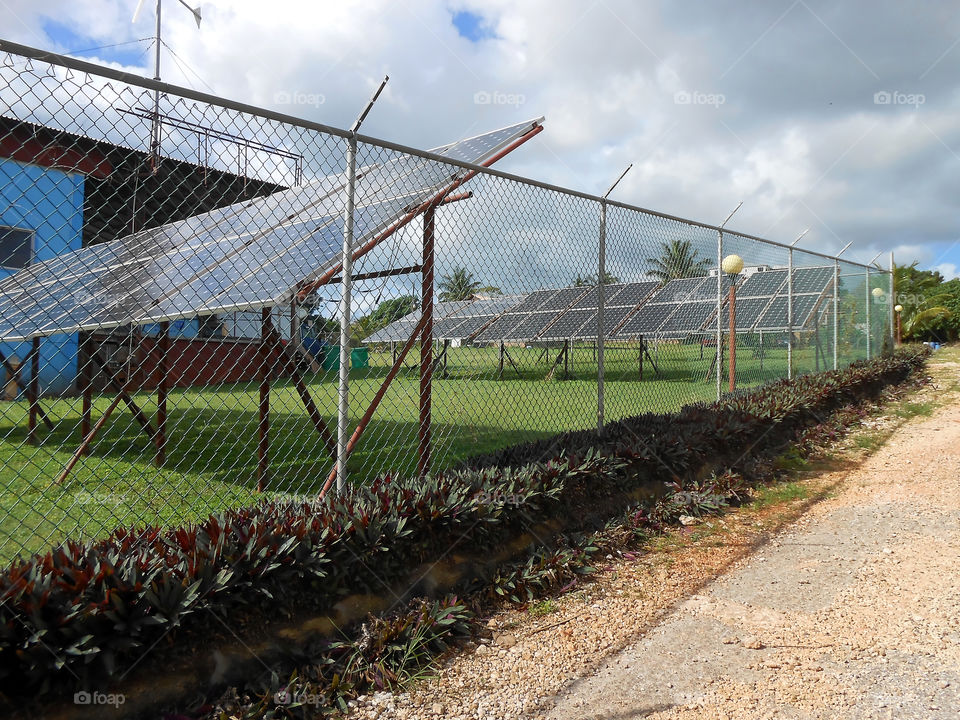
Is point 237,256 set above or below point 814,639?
above

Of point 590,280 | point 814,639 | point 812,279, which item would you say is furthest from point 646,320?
point 814,639

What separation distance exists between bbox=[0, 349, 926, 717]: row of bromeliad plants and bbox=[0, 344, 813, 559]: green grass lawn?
0.44 m

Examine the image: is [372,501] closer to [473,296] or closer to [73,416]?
[473,296]

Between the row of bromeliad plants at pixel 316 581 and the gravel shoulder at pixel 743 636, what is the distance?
9.2 inches

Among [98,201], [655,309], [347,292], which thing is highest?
[98,201]

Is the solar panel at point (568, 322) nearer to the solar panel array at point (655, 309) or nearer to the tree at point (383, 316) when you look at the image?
the solar panel array at point (655, 309)

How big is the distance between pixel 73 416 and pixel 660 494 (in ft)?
30.9

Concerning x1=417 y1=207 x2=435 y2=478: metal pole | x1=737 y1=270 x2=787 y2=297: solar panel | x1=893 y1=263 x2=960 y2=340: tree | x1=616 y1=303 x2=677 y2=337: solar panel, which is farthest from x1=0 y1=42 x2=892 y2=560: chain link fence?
x1=893 y1=263 x2=960 y2=340: tree

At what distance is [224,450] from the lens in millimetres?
7621

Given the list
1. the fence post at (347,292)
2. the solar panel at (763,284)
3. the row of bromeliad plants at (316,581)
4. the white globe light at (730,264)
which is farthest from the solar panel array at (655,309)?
the fence post at (347,292)

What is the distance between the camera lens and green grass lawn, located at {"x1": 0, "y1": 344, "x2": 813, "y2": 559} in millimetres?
4340

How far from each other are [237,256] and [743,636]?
3834 mm

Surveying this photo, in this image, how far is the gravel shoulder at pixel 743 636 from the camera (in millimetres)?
2508

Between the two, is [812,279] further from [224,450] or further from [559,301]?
[224,450]
